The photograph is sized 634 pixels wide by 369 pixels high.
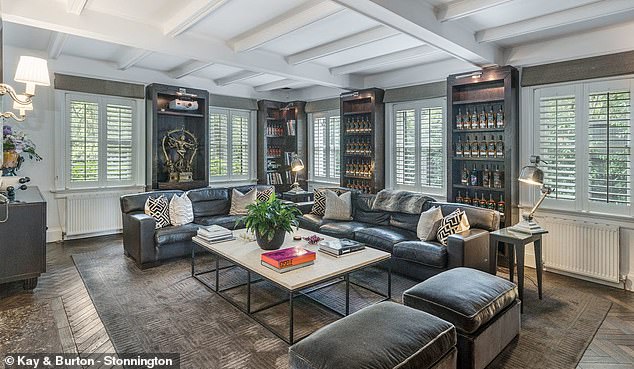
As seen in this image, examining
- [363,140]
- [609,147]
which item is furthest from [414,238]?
[363,140]

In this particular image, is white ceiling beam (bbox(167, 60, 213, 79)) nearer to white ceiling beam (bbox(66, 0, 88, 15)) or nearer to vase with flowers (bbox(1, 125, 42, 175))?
white ceiling beam (bbox(66, 0, 88, 15))

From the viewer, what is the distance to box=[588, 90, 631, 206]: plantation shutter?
3908 millimetres

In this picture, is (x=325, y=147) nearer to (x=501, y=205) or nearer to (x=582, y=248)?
(x=501, y=205)

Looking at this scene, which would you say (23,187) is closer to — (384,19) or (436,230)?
(384,19)

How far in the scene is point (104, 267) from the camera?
4488 mm

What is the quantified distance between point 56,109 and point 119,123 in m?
0.87

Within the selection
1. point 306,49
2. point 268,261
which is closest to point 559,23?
point 306,49

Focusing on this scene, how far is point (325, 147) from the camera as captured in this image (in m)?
7.56

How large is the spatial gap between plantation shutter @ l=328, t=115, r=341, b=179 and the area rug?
10.6 ft

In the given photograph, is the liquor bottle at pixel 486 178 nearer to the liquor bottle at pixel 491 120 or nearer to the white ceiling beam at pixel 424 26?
the liquor bottle at pixel 491 120

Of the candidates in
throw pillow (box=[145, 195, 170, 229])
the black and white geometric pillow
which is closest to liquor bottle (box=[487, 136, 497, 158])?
the black and white geometric pillow

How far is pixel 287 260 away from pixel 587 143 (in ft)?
11.9

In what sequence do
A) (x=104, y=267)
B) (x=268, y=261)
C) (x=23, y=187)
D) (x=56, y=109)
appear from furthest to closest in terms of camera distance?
(x=56, y=109) → (x=104, y=267) → (x=23, y=187) → (x=268, y=261)

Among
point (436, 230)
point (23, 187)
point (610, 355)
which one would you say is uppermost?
point (23, 187)
